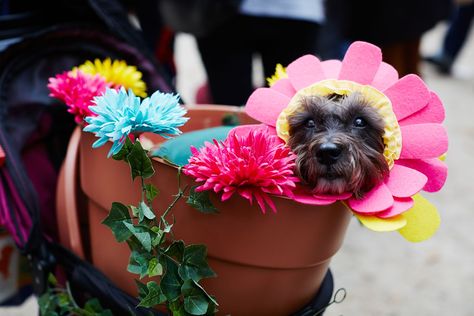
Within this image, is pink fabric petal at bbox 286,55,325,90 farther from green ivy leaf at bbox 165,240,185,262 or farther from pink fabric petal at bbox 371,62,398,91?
green ivy leaf at bbox 165,240,185,262

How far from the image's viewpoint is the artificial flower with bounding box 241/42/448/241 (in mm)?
838

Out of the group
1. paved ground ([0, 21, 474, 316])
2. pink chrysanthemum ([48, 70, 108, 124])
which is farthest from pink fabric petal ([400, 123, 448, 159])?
paved ground ([0, 21, 474, 316])

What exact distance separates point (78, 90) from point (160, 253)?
0.35 metres

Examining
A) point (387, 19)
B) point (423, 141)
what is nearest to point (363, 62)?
point (423, 141)

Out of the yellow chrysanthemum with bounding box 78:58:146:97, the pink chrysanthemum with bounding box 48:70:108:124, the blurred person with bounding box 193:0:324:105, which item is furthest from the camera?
the blurred person with bounding box 193:0:324:105

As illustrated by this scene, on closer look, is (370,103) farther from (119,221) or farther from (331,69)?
(119,221)

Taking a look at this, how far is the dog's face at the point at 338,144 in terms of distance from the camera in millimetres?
840

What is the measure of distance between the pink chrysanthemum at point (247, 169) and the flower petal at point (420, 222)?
0.69 ft

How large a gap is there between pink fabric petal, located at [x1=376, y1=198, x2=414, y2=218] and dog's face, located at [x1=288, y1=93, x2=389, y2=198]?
42 millimetres

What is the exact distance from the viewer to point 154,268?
836mm

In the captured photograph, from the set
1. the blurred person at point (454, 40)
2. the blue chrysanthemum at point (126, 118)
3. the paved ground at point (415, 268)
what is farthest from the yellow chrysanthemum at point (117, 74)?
the blurred person at point (454, 40)

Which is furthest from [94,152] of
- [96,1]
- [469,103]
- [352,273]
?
[469,103]

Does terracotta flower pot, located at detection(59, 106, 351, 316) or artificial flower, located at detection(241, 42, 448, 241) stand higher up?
artificial flower, located at detection(241, 42, 448, 241)

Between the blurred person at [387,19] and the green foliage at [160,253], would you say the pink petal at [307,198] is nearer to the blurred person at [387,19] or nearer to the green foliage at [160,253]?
the green foliage at [160,253]
